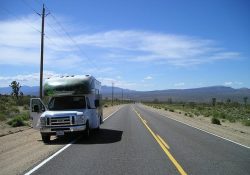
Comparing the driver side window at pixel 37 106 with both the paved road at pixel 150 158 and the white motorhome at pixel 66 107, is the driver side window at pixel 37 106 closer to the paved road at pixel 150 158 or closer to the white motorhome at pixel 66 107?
the white motorhome at pixel 66 107

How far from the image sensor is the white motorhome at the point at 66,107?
16797mm

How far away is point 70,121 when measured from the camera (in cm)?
1681

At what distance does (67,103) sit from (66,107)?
27cm

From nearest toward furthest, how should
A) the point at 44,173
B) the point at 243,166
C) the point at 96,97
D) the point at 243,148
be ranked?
the point at 44,173, the point at 243,166, the point at 243,148, the point at 96,97

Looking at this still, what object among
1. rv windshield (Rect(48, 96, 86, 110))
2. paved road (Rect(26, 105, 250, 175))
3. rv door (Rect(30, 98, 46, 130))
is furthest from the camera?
rv windshield (Rect(48, 96, 86, 110))

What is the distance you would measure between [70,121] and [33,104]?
8.30 ft

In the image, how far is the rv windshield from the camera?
1851 centimetres

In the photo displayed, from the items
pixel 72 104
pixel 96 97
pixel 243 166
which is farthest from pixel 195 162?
pixel 96 97

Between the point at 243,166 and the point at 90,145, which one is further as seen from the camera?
the point at 90,145

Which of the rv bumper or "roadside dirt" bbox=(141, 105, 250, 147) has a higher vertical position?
the rv bumper

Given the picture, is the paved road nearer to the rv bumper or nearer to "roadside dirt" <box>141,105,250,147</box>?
the rv bumper

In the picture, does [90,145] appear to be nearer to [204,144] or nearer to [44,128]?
[44,128]

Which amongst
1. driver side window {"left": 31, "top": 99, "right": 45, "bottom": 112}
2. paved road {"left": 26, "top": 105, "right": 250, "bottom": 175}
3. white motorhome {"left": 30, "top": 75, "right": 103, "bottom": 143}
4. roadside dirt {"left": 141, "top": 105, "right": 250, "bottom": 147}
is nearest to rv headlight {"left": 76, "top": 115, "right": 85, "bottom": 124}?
white motorhome {"left": 30, "top": 75, "right": 103, "bottom": 143}

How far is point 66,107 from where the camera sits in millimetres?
18469
